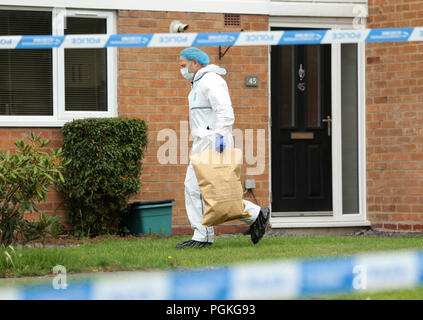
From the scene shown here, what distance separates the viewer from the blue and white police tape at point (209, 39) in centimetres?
897

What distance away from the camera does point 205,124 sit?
8.09m

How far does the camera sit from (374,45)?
1088cm

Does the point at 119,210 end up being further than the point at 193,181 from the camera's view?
Yes

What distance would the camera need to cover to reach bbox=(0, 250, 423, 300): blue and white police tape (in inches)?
177

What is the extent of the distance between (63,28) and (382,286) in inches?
250

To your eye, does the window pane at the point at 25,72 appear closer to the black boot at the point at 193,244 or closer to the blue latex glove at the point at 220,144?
the black boot at the point at 193,244

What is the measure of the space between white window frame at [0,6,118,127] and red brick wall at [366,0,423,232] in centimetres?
335

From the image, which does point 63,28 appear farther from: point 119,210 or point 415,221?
point 415,221

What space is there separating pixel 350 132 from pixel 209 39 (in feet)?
8.77

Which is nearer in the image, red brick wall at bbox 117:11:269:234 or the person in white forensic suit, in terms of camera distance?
the person in white forensic suit

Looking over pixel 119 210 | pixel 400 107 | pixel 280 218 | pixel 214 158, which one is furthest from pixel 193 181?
pixel 400 107

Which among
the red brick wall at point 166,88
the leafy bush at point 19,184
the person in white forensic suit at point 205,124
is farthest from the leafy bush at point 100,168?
the leafy bush at point 19,184

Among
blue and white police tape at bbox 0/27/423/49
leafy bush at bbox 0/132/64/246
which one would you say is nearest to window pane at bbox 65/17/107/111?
blue and white police tape at bbox 0/27/423/49

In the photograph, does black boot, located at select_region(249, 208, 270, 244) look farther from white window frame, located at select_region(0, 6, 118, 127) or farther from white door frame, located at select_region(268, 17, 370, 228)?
white window frame, located at select_region(0, 6, 118, 127)
